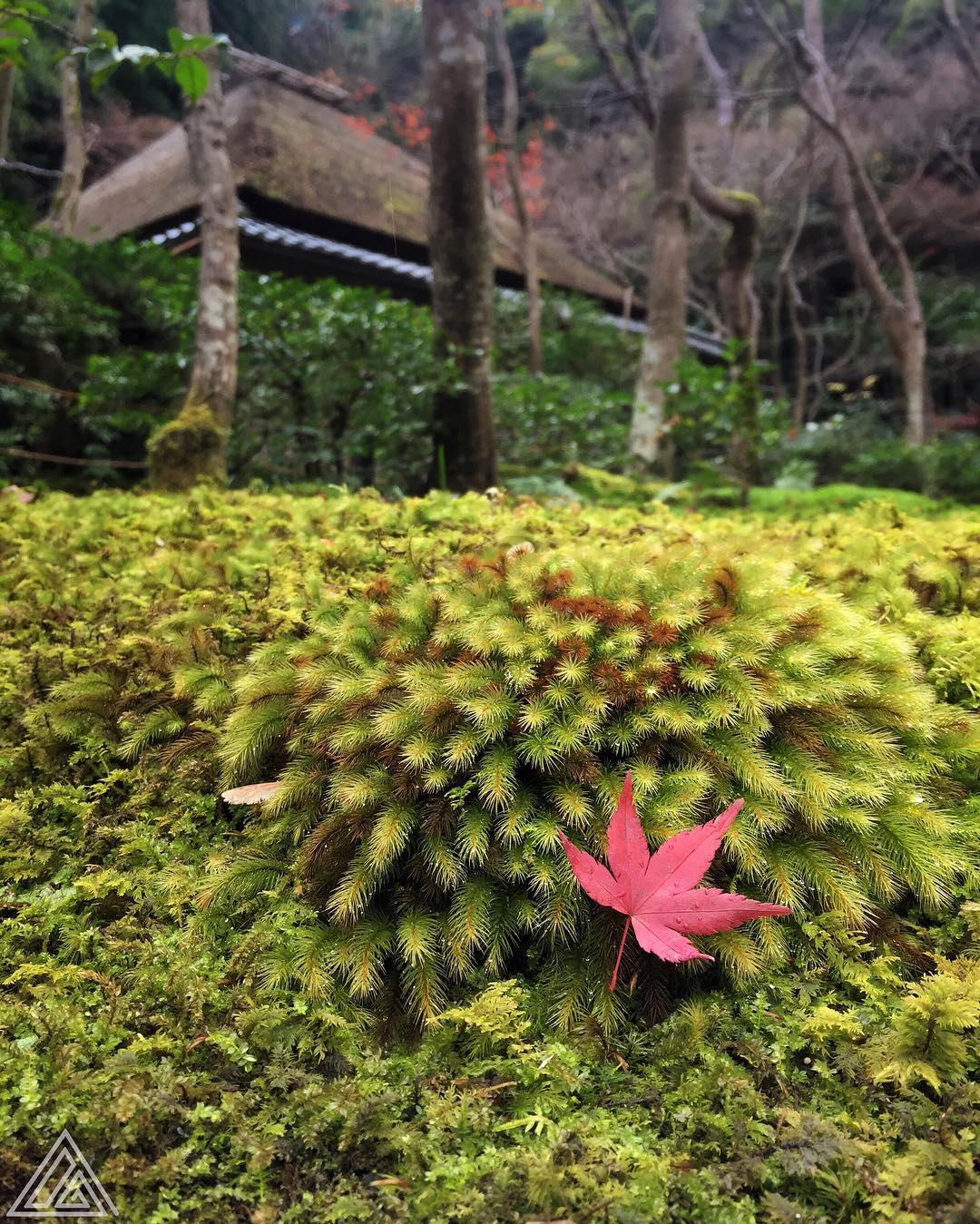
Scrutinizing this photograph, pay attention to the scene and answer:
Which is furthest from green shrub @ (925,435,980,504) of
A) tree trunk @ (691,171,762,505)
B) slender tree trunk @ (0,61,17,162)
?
slender tree trunk @ (0,61,17,162)

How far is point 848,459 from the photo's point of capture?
479 inches

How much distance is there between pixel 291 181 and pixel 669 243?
6.21 m

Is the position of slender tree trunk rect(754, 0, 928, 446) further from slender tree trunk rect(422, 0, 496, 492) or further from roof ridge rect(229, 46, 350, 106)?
slender tree trunk rect(422, 0, 496, 492)

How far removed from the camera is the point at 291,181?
10.7m

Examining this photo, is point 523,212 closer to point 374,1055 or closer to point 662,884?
point 662,884

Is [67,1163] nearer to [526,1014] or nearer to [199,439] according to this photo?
[526,1014]

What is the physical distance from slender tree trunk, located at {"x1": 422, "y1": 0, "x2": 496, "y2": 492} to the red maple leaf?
11.1 feet

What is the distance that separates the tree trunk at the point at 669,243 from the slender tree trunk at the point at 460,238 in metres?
2.72

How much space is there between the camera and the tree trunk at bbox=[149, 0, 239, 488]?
166 inches

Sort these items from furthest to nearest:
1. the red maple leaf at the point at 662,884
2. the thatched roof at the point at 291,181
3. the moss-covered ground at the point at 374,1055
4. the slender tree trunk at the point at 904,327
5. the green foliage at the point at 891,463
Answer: the slender tree trunk at the point at 904,327 → the thatched roof at the point at 291,181 → the green foliage at the point at 891,463 → the red maple leaf at the point at 662,884 → the moss-covered ground at the point at 374,1055

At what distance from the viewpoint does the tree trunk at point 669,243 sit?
700cm

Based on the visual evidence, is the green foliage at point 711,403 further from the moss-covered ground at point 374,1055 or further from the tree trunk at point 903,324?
the tree trunk at point 903,324

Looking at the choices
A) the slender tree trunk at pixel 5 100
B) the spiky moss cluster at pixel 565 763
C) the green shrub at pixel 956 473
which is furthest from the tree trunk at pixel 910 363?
the spiky moss cluster at pixel 565 763

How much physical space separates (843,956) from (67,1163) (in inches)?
44.3
